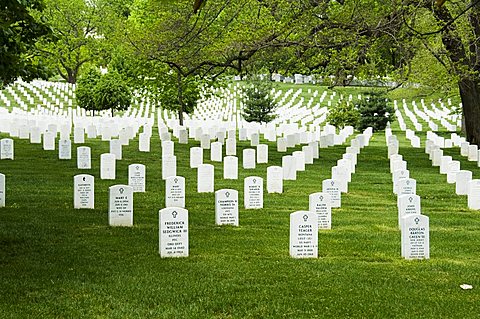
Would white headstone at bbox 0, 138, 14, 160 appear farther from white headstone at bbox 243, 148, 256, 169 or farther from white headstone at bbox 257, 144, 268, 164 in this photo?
white headstone at bbox 257, 144, 268, 164

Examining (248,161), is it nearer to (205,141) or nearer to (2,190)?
(205,141)

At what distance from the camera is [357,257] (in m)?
10.7

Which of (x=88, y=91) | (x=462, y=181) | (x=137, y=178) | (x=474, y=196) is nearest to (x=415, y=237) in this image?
(x=474, y=196)

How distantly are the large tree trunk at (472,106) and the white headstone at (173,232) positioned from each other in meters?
17.4

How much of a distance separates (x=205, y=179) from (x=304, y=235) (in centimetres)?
671

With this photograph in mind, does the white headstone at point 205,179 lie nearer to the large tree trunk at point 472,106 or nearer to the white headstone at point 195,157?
the white headstone at point 195,157

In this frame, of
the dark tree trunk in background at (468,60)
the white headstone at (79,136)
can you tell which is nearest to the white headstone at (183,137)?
the white headstone at (79,136)

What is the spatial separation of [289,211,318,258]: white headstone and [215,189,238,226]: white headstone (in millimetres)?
2311

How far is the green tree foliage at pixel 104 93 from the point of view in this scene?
1820 inches

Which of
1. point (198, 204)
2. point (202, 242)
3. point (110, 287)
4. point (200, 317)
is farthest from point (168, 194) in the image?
point (200, 317)

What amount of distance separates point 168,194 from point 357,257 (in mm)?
4350

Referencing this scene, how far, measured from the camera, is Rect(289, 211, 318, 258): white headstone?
10.3 metres

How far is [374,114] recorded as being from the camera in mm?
41812

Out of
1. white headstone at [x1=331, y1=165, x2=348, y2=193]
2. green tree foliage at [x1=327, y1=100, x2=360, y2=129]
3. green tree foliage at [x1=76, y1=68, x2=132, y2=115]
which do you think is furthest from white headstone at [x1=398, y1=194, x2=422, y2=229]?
green tree foliage at [x1=76, y1=68, x2=132, y2=115]
